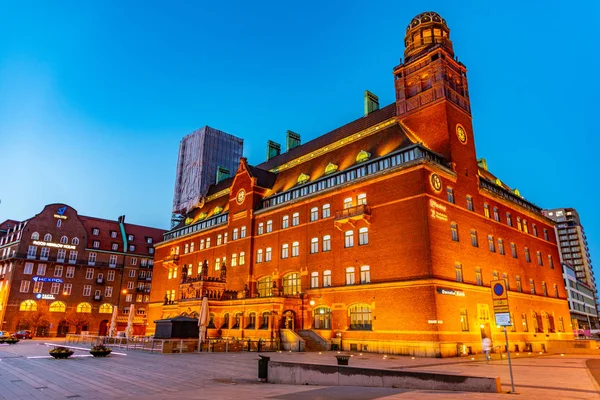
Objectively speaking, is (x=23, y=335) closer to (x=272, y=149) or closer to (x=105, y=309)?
(x=105, y=309)

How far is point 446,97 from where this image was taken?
4228 cm

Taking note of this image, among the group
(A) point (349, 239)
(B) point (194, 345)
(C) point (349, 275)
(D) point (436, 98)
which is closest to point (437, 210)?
(A) point (349, 239)

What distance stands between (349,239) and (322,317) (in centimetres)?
829

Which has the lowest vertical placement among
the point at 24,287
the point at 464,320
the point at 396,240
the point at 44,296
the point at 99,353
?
the point at 99,353

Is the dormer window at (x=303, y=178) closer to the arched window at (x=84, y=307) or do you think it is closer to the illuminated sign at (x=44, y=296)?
the arched window at (x=84, y=307)

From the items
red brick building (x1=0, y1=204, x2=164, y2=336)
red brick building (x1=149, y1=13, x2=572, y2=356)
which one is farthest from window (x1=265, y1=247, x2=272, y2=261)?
red brick building (x1=0, y1=204, x2=164, y2=336)

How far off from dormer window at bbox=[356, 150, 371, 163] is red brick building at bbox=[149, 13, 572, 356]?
0.48ft

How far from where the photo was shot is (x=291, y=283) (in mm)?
47500

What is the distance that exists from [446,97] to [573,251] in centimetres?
14538

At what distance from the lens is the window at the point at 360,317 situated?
124 ft

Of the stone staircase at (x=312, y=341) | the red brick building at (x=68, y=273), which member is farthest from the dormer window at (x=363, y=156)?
the red brick building at (x=68, y=273)

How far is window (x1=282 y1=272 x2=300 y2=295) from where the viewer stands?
153ft

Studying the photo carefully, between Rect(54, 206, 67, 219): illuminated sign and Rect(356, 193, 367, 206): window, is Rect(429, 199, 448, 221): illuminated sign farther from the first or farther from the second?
Rect(54, 206, 67, 219): illuminated sign

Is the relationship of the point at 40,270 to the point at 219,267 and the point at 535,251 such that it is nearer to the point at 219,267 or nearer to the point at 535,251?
the point at 219,267
